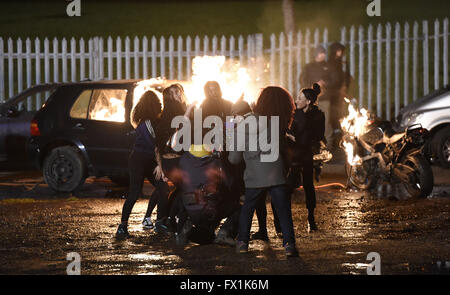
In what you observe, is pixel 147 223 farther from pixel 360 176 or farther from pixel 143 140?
pixel 360 176

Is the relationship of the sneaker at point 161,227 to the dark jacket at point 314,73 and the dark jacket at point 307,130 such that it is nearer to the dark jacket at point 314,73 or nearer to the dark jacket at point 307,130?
the dark jacket at point 307,130

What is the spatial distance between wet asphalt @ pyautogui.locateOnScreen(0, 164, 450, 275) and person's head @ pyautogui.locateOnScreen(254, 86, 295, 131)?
1242mm

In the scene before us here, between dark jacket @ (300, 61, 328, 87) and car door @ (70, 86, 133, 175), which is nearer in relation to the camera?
car door @ (70, 86, 133, 175)

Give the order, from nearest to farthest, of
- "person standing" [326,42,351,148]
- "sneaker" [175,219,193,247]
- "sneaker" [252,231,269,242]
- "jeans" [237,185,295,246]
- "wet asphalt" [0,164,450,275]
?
"wet asphalt" [0,164,450,275]
"jeans" [237,185,295,246]
"sneaker" [175,219,193,247]
"sneaker" [252,231,269,242]
"person standing" [326,42,351,148]

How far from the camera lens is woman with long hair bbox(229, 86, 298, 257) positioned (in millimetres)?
7980

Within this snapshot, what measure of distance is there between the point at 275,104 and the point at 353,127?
5362 mm

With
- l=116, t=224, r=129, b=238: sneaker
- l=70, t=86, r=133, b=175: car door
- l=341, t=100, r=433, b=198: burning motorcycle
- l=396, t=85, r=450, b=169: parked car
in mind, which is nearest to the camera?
l=116, t=224, r=129, b=238: sneaker

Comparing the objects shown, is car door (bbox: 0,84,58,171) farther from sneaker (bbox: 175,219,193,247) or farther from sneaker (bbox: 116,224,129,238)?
sneaker (bbox: 175,219,193,247)

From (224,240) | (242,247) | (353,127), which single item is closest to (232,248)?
(224,240)

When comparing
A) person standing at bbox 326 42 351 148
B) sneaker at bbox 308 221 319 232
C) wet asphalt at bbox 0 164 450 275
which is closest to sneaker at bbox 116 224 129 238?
wet asphalt at bbox 0 164 450 275

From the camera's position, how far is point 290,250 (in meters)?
7.77

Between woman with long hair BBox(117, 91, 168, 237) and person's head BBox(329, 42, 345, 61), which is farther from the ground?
person's head BBox(329, 42, 345, 61)
